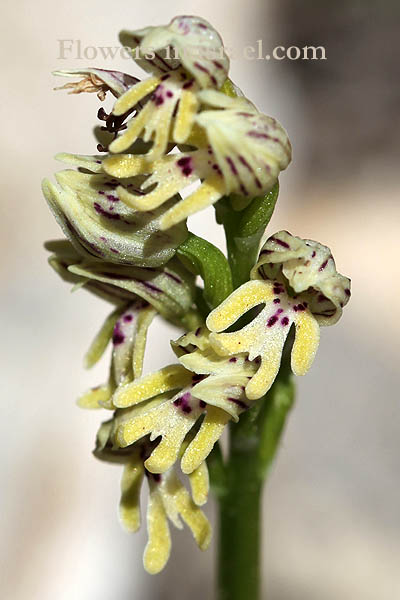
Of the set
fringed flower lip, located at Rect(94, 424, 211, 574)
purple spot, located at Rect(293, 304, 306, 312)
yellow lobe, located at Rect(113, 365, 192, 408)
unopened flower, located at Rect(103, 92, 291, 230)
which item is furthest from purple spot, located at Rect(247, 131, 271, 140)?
fringed flower lip, located at Rect(94, 424, 211, 574)

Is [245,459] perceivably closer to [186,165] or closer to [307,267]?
[307,267]

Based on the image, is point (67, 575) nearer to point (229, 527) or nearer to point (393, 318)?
point (229, 527)

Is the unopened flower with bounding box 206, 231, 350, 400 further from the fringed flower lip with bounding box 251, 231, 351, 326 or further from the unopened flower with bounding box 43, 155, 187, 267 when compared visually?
the unopened flower with bounding box 43, 155, 187, 267

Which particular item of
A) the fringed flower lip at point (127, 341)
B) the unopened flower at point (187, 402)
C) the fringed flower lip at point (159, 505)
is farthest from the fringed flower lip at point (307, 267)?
the fringed flower lip at point (159, 505)

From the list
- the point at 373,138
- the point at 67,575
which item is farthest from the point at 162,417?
the point at 373,138

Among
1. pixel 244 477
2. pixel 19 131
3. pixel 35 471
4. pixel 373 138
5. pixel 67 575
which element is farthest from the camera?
pixel 373 138

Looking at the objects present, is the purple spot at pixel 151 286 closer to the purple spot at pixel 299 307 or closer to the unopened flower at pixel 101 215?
the unopened flower at pixel 101 215

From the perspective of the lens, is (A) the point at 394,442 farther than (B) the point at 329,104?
No
